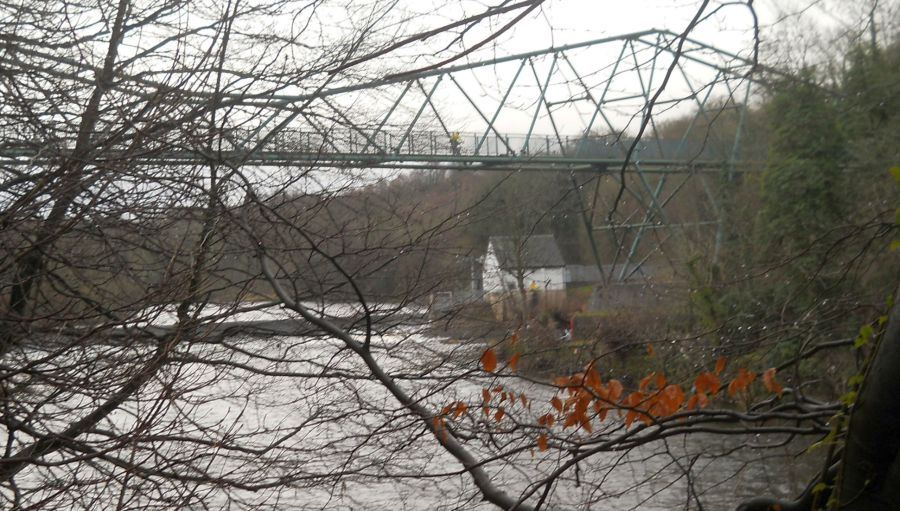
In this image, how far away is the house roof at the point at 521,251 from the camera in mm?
6152

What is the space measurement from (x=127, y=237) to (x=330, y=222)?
1.17m

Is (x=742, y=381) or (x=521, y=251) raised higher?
(x=521, y=251)

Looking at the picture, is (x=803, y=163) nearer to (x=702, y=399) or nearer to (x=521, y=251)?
(x=521, y=251)

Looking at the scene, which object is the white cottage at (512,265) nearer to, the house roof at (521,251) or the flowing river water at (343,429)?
the house roof at (521,251)

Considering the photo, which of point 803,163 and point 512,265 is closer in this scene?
point 512,265

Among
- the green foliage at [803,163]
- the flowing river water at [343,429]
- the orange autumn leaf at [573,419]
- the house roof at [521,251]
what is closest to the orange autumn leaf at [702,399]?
the orange autumn leaf at [573,419]

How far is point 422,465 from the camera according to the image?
5109 mm

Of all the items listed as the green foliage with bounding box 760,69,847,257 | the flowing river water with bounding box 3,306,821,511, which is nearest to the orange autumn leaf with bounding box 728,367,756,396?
the flowing river water with bounding box 3,306,821,511

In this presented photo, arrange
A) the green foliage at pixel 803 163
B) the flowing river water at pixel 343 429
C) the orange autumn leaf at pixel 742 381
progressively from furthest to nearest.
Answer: the green foliage at pixel 803 163 < the flowing river water at pixel 343 429 < the orange autumn leaf at pixel 742 381

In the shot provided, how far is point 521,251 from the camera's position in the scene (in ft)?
20.1

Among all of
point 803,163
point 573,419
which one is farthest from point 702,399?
point 803,163

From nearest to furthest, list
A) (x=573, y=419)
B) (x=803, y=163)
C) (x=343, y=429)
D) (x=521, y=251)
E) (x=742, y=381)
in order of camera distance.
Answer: (x=742, y=381) < (x=573, y=419) < (x=343, y=429) < (x=521, y=251) < (x=803, y=163)

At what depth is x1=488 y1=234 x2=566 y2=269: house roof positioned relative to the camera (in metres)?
6.15

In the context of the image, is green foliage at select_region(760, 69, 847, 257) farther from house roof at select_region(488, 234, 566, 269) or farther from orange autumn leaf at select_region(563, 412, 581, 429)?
orange autumn leaf at select_region(563, 412, 581, 429)
